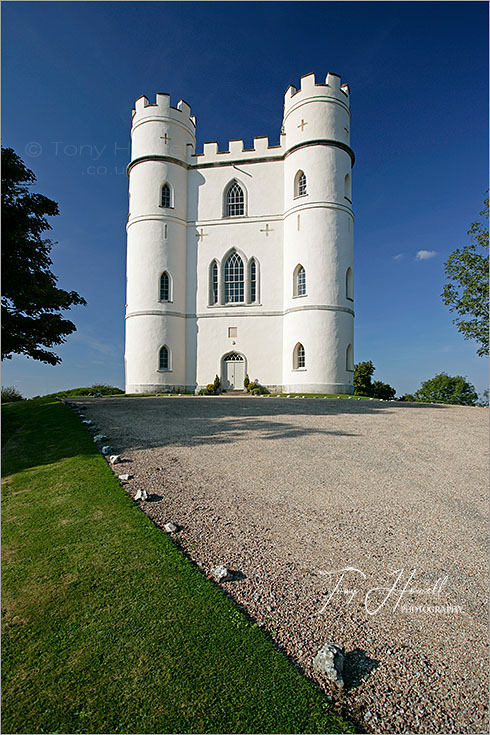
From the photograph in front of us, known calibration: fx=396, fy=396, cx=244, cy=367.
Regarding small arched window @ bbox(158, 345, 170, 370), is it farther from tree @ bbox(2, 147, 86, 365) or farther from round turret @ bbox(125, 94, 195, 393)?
tree @ bbox(2, 147, 86, 365)

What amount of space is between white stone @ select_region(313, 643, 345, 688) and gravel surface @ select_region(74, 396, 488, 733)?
45mm

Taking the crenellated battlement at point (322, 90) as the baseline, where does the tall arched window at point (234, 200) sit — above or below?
below

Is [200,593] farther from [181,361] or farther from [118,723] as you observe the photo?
[181,361]

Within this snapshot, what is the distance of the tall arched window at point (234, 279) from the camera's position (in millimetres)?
25672

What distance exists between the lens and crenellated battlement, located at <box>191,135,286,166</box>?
25.8 m

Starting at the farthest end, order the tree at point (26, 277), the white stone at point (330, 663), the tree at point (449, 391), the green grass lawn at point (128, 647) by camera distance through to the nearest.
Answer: the tree at point (449, 391) < the tree at point (26, 277) < the white stone at point (330, 663) < the green grass lawn at point (128, 647)

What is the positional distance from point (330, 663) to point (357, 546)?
5.43ft

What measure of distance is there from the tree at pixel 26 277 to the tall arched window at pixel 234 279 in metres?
14.0

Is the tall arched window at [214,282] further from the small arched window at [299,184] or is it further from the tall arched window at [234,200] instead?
the small arched window at [299,184]

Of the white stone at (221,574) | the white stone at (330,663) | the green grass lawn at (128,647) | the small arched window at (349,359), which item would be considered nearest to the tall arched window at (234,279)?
the small arched window at (349,359)

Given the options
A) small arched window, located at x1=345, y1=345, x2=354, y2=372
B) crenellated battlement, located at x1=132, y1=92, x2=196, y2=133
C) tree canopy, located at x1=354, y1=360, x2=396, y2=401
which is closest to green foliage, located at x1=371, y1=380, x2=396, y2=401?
tree canopy, located at x1=354, y1=360, x2=396, y2=401

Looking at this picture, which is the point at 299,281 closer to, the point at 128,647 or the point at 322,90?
the point at 322,90

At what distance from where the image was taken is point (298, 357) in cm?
2380

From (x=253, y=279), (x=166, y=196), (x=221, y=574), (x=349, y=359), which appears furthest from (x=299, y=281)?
(x=221, y=574)
